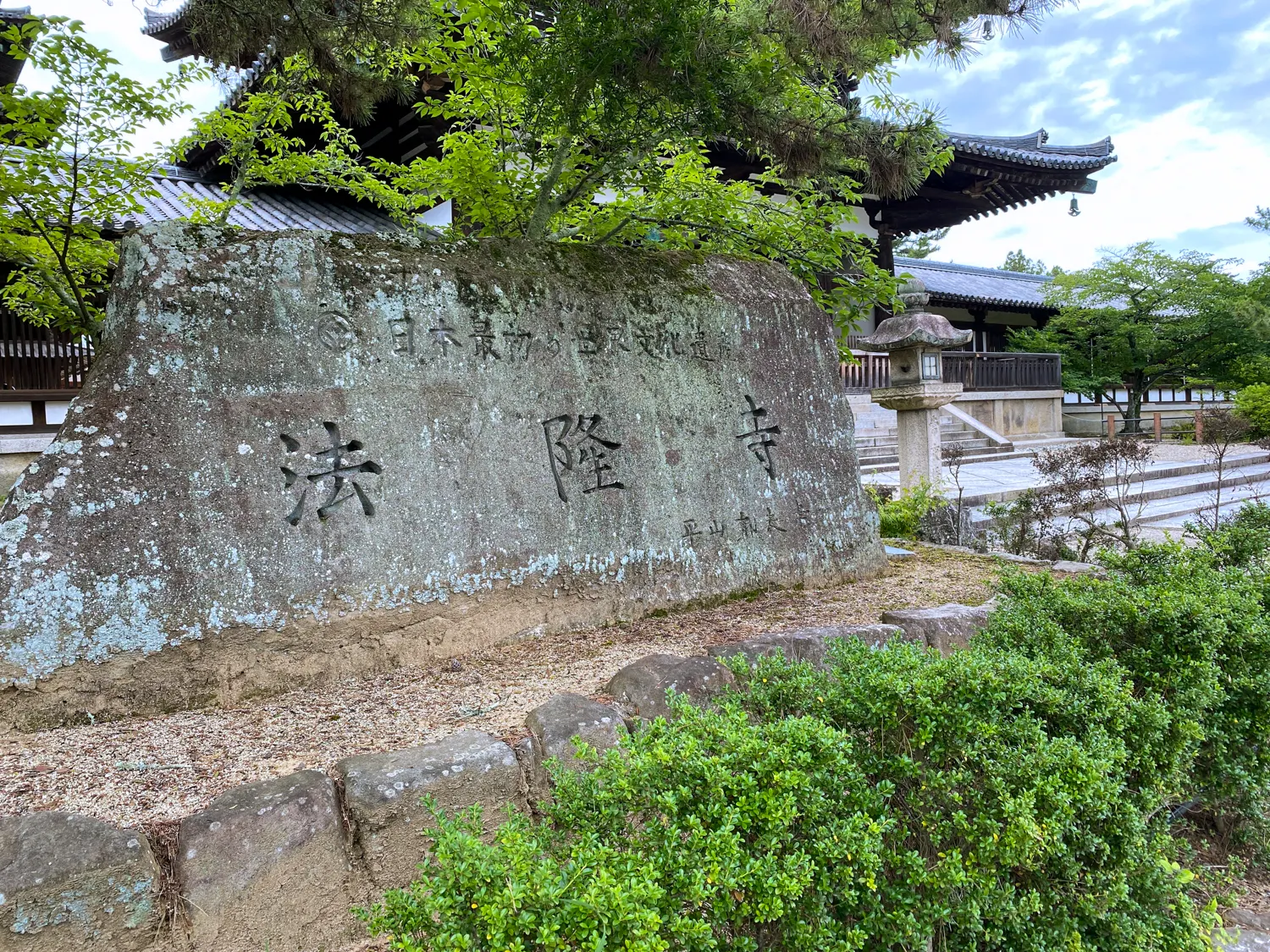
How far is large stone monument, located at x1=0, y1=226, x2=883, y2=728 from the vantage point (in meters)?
2.91

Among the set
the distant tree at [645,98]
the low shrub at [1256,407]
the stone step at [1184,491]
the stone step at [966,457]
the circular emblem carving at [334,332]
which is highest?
the distant tree at [645,98]

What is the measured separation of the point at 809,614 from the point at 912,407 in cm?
465

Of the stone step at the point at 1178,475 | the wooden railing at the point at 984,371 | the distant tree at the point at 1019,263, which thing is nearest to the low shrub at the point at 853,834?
the stone step at the point at 1178,475

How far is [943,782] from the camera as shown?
1864 millimetres

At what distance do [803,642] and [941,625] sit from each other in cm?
82

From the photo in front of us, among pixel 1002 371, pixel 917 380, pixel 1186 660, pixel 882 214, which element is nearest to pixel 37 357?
pixel 917 380

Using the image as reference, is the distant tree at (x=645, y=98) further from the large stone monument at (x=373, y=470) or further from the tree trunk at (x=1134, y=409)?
the tree trunk at (x=1134, y=409)

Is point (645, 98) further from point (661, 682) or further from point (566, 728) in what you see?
point (566, 728)

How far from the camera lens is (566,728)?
8.44 ft

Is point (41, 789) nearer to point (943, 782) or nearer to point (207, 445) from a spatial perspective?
point (207, 445)

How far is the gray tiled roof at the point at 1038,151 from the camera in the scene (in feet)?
44.1

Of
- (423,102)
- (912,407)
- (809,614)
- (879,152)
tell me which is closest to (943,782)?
(809,614)

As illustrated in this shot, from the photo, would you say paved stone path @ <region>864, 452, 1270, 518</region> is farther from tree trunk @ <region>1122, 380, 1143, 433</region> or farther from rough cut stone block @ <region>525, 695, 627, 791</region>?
rough cut stone block @ <region>525, 695, 627, 791</region>

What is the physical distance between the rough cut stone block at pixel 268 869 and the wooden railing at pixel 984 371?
563 inches
